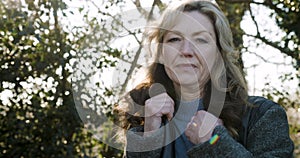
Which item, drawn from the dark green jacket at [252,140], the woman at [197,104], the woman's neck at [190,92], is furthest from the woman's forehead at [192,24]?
the dark green jacket at [252,140]

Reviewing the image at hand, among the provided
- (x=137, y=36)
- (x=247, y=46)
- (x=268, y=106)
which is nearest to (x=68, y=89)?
(x=137, y=36)

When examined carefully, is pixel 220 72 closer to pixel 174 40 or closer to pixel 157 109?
pixel 174 40

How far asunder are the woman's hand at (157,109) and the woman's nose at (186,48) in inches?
6.8

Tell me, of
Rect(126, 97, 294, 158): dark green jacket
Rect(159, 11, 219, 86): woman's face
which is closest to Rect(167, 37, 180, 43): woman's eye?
Rect(159, 11, 219, 86): woman's face

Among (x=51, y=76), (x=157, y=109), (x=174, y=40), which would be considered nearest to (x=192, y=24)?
(x=174, y=40)

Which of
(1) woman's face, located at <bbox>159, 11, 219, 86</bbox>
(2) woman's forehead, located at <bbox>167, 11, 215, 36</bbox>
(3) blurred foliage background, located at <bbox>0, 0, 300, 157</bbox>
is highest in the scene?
(2) woman's forehead, located at <bbox>167, 11, 215, 36</bbox>

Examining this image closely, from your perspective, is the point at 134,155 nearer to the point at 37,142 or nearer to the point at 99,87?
the point at 99,87

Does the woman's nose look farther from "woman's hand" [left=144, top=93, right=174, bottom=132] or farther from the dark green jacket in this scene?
the dark green jacket

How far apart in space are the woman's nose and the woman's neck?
158 mm

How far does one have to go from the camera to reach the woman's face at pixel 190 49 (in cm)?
215

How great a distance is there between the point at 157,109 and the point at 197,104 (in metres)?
0.24

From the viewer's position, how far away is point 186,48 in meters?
2.15

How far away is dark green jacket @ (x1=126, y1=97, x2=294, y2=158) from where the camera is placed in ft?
6.38

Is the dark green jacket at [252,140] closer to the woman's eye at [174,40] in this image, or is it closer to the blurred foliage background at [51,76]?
the woman's eye at [174,40]
